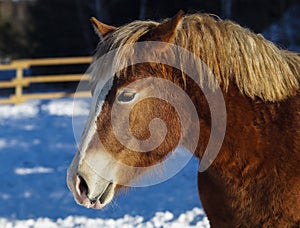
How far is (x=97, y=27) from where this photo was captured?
256 centimetres

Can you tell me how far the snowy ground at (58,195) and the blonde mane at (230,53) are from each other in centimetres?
159

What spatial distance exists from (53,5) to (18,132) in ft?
39.2

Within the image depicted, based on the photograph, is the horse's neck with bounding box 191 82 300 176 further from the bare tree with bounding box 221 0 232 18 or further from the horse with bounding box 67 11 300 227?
the bare tree with bounding box 221 0 232 18

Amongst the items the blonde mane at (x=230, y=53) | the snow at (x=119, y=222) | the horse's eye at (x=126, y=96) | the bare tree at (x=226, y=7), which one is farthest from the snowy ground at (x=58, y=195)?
the bare tree at (x=226, y=7)

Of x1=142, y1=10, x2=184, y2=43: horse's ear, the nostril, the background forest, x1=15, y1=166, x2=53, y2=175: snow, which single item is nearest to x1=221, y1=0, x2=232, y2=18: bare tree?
the background forest

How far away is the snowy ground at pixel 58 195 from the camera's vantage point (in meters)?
5.17

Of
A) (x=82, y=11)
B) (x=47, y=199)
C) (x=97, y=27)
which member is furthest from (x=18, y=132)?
(x=82, y=11)

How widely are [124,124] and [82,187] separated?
0.33 m

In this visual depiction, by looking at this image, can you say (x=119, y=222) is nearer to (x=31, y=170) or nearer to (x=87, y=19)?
(x=31, y=170)

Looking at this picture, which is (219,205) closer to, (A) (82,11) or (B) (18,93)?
(B) (18,93)

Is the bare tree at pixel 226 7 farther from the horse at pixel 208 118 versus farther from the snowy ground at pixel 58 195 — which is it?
the horse at pixel 208 118

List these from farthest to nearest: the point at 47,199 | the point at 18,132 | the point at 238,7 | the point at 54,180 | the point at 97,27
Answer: the point at 238,7, the point at 18,132, the point at 54,180, the point at 47,199, the point at 97,27

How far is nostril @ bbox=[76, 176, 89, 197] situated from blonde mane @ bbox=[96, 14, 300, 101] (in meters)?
0.53

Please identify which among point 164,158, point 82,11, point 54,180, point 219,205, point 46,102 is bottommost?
point 82,11
